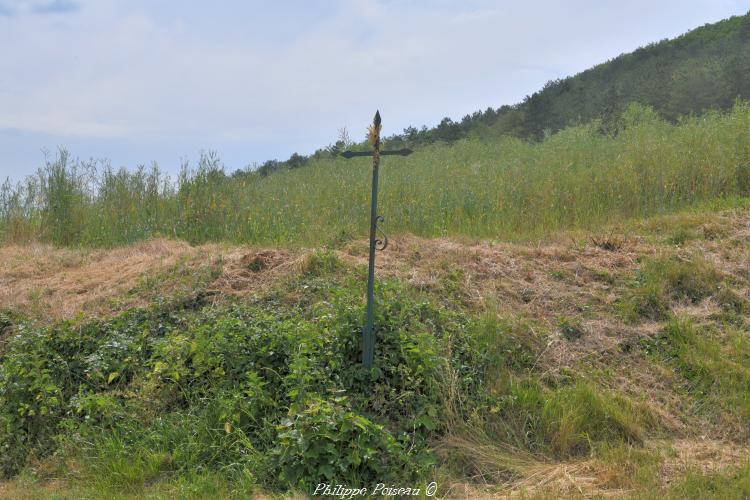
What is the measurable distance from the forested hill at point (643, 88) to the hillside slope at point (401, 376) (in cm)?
1517

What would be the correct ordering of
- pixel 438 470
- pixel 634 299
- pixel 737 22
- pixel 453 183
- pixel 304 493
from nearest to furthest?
pixel 304 493 → pixel 438 470 → pixel 634 299 → pixel 453 183 → pixel 737 22

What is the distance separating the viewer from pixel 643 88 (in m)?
23.6

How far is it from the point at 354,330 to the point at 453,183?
5821mm

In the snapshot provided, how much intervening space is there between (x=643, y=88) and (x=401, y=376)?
23.1m

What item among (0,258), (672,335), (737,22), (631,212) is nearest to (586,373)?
(672,335)

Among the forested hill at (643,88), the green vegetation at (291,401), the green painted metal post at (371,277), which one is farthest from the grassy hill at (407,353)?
the forested hill at (643,88)

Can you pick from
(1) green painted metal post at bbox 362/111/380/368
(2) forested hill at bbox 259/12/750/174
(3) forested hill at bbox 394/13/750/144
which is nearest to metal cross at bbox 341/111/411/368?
(1) green painted metal post at bbox 362/111/380/368

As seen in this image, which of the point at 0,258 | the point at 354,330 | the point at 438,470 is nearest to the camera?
the point at 438,470

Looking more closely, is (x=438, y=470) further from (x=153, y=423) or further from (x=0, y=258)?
(x=0, y=258)

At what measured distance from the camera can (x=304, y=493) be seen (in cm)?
351

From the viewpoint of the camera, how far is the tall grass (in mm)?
8172

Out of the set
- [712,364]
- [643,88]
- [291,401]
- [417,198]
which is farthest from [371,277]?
[643,88]

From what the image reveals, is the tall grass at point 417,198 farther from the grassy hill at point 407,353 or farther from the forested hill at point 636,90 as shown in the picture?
the forested hill at point 636,90

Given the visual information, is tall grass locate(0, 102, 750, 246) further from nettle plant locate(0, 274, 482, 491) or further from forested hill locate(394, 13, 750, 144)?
forested hill locate(394, 13, 750, 144)
